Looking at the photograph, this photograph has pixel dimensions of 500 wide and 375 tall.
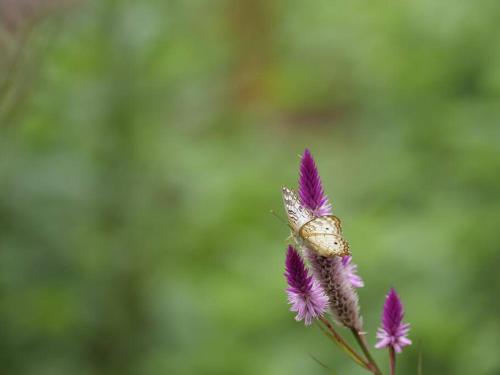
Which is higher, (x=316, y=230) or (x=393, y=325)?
(x=316, y=230)

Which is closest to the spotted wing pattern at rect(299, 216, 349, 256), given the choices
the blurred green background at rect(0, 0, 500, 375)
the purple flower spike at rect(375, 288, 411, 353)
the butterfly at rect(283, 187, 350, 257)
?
the butterfly at rect(283, 187, 350, 257)

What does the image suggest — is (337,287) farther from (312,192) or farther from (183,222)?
(183,222)

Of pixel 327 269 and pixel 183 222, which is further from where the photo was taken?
pixel 183 222

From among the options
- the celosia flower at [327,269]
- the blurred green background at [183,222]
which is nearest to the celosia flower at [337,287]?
the celosia flower at [327,269]

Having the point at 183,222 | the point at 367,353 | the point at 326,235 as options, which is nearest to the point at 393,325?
the point at 367,353

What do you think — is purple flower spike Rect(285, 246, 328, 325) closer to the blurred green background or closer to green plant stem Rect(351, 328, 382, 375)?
green plant stem Rect(351, 328, 382, 375)

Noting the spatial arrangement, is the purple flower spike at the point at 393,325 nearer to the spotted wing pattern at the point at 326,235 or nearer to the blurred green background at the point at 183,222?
the spotted wing pattern at the point at 326,235

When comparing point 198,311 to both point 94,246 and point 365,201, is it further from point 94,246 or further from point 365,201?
point 365,201
